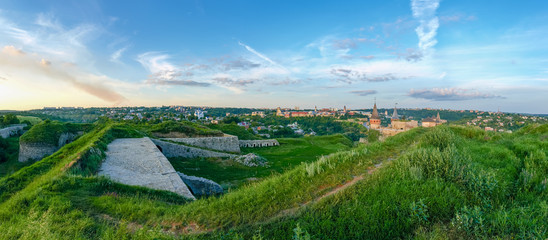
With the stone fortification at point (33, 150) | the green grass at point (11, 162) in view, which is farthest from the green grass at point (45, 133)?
the green grass at point (11, 162)

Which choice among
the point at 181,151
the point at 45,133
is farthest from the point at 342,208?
the point at 45,133

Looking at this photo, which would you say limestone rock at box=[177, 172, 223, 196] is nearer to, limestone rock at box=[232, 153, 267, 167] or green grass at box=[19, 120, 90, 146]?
limestone rock at box=[232, 153, 267, 167]

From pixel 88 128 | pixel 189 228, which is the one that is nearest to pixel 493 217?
pixel 189 228

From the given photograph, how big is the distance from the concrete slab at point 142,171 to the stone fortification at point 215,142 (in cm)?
1079

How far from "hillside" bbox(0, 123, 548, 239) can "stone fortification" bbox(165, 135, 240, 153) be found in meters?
18.6

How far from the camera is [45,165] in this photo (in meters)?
11.2

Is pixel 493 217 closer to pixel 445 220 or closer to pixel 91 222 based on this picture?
pixel 445 220

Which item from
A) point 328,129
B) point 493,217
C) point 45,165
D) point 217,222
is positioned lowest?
point 328,129

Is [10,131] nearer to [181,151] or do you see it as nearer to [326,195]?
[181,151]

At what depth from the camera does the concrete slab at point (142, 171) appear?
837cm

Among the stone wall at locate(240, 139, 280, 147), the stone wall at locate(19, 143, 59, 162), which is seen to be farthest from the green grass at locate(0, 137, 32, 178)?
the stone wall at locate(240, 139, 280, 147)

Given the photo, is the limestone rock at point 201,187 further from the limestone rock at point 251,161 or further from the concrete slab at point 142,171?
the limestone rock at point 251,161

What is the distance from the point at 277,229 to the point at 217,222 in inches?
45.2

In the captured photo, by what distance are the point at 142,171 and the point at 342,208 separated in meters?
9.38
